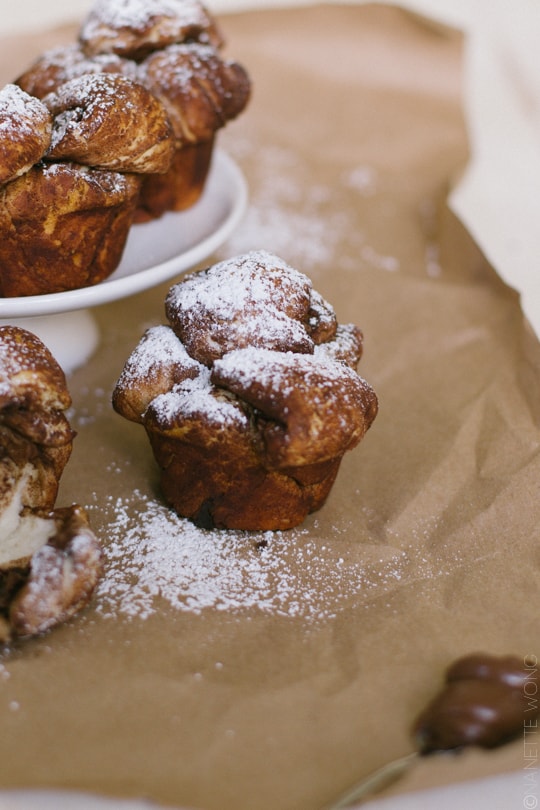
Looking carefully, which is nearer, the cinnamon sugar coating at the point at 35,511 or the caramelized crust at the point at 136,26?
the cinnamon sugar coating at the point at 35,511

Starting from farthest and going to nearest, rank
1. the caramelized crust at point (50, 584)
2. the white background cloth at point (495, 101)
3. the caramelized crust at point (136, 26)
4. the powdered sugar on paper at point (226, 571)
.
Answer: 1. the white background cloth at point (495, 101)
2. the caramelized crust at point (136, 26)
3. the powdered sugar on paper at point (226, 571)
4. the caramelized crust at point (50, 584)

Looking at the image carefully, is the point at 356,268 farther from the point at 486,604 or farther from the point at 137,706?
the point at 137,706

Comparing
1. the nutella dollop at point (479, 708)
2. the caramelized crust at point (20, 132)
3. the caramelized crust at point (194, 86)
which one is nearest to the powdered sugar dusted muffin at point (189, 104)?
the caramelized crust at point (194, 86)

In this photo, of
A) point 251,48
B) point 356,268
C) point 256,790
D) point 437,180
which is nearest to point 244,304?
point 256,790

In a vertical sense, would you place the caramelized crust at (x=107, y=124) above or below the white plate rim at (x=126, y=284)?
above

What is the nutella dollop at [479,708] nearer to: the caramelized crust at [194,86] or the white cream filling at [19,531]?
the white cream filling at [19,531]

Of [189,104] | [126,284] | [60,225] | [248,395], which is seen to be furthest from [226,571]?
[189,104]

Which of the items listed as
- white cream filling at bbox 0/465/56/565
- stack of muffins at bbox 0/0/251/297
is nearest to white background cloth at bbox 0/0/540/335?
stack of muffins at bbox 0/0/251/297

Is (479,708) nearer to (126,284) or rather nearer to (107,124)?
(126,284)
